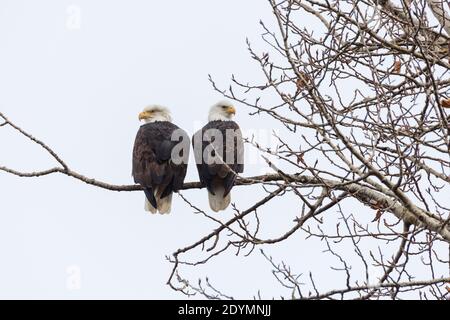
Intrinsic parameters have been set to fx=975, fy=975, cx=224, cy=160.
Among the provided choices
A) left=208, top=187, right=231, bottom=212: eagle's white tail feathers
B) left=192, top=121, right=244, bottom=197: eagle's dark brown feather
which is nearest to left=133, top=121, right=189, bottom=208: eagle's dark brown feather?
left=192, top=121, right=244, bottom=197: eagle's dark brown feather

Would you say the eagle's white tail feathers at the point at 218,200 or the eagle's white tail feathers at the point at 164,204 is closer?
the eagle's white tail feathers at the point at 218,200

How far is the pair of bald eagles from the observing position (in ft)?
28.2

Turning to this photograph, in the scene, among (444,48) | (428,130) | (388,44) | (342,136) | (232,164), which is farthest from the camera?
(232,164)

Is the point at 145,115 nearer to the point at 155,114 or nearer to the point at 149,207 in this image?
the point at 155,114

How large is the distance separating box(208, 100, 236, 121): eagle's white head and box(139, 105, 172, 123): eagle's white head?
0.46m

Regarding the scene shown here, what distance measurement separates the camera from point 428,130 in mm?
5902

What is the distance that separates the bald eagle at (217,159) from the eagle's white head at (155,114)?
71 centimetres

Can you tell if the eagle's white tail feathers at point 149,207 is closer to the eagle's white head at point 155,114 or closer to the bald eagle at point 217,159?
the bald eagle at point 217,159

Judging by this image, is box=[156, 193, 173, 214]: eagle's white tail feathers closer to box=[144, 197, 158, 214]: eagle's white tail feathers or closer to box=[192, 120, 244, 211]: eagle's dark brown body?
box=[144, 197, 158, 214]: eagle's white tail feathers

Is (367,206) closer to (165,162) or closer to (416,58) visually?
(416,58)

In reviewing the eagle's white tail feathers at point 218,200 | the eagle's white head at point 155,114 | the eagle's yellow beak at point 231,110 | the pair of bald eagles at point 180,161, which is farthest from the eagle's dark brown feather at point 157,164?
the eagle's yellow beak at point 231,110

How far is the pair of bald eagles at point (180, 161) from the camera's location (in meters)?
8.61

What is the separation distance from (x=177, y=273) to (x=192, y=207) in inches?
22.0

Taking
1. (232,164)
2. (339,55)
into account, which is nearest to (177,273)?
(339,55)
